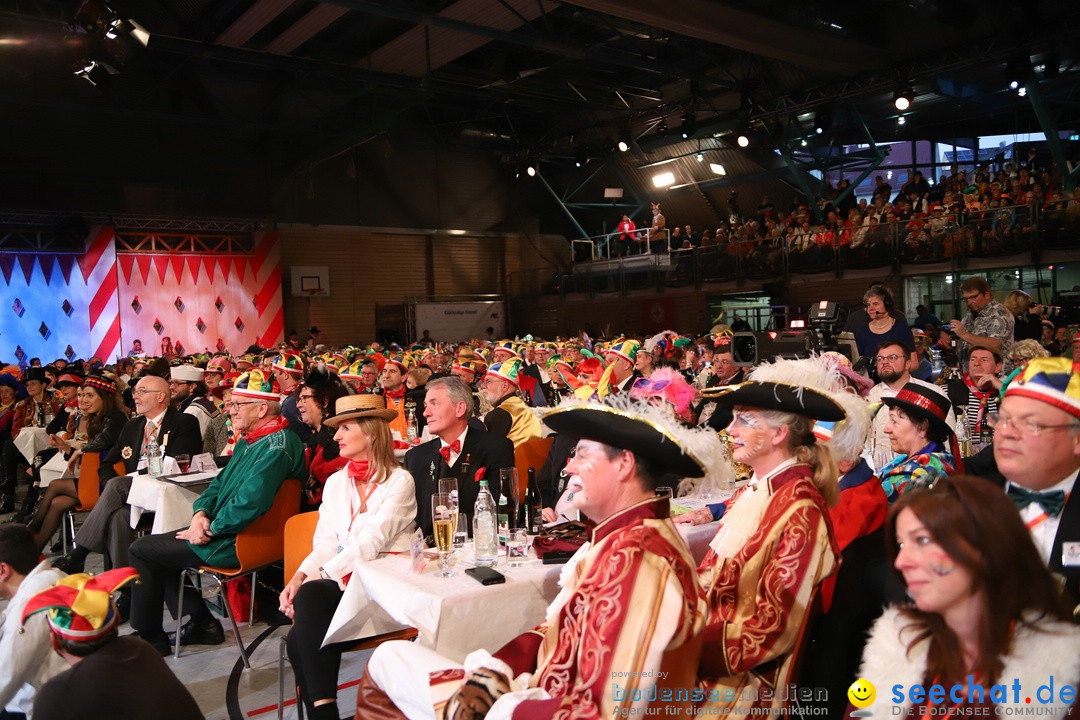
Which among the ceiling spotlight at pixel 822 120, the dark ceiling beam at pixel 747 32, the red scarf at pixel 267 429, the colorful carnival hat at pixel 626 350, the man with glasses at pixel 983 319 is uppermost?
the dark ceiling beam at pixel 747 32

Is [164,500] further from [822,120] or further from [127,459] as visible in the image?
[822,120]

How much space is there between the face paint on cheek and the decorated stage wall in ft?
68.5

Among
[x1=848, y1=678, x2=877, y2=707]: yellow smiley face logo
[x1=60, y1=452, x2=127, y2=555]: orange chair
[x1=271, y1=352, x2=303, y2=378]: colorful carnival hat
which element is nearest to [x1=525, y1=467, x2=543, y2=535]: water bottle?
[x1=848, y1=678, x2=877, y2=707]: yellow smiley face logo

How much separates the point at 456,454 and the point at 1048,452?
9.18 ft

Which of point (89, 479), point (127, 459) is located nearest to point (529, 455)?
point (127, 459)

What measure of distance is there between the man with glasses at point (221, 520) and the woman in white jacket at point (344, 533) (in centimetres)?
60

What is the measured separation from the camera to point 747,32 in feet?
47.8

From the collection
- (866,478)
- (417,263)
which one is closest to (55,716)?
(866,478)

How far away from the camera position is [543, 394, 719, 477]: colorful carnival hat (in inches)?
88.2

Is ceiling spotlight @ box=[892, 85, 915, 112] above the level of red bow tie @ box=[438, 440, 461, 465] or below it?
above

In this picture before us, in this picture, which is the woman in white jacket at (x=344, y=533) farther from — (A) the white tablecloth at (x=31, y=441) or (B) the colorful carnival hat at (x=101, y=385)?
(A) the white tablecloth at (x=31, y=441)

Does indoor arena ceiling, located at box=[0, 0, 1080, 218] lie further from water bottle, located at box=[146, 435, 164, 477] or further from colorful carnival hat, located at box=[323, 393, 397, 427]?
colorful carnival hat, located at box=[323, 393, 397, 427]

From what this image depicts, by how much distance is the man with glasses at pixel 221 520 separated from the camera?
4.52 metres

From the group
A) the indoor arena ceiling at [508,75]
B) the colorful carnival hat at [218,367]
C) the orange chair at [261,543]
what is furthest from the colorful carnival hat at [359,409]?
the indoor arena ceiling at [508,75]
